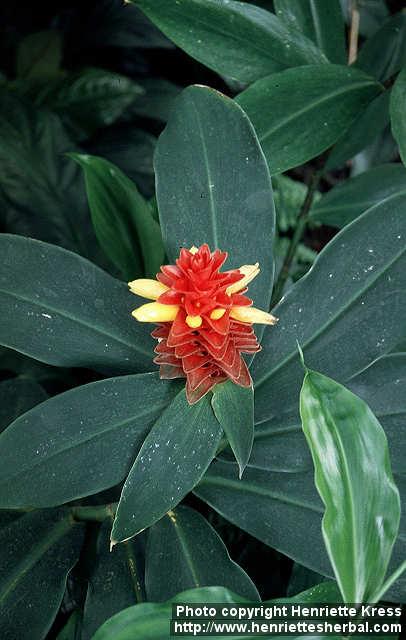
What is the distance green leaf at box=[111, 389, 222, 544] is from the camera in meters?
0.72

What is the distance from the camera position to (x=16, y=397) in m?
1.02

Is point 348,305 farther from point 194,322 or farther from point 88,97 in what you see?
point 88,97

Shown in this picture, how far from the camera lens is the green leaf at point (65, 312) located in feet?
2.52

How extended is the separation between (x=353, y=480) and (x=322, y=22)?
73cm

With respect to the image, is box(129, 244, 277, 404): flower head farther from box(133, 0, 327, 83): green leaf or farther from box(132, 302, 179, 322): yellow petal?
box(133, 0, 327, 83): green leaf

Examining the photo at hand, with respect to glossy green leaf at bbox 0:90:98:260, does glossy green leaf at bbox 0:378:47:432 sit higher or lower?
lower

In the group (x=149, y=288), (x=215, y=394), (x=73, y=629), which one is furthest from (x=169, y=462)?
(x=73, y=629)

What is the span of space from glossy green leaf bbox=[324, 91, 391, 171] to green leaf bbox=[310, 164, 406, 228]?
0.05 metres

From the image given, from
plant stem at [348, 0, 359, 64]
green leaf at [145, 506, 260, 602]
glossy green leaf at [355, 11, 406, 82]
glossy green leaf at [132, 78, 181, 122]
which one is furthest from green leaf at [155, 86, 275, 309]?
glossy green leaf at [132, 78, 181, 122]

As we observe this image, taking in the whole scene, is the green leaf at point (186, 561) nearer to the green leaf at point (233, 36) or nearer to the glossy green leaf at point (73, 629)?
the glossy green leaf at point (73, 629)

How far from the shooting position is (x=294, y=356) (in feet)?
2.67

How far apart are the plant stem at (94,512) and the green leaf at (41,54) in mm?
1046

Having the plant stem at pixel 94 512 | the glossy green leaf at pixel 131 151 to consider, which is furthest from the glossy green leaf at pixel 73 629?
the glossy green leaf at pixel 131 151

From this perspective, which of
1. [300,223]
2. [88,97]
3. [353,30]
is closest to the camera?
[300,223]
